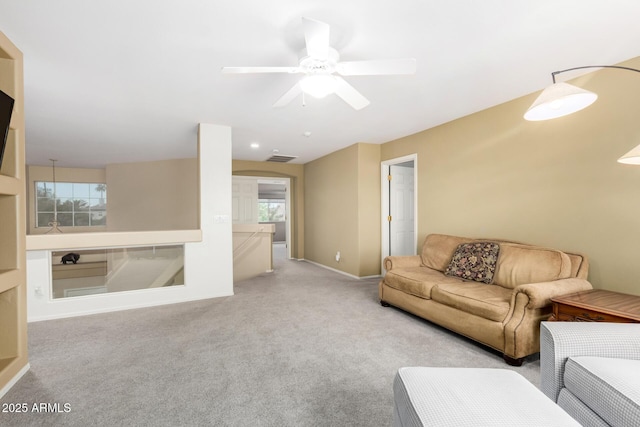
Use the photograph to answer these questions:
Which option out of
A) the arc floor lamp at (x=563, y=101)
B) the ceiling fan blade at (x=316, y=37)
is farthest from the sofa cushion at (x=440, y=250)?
the ceiling fan blade at (x=316, y=37)

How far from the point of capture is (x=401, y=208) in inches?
208

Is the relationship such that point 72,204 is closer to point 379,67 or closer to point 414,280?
point 414,280

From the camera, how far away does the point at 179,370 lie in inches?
84.2

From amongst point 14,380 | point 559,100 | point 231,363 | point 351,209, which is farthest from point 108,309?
point 559,100

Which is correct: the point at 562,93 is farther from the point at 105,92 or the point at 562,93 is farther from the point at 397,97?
the point at 105,92

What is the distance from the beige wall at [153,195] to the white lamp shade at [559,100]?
20.7 feet

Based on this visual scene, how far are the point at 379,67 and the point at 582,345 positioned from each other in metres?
1.91

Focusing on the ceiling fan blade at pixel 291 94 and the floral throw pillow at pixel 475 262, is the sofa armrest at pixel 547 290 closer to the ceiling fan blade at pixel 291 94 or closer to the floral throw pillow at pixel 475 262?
the floral throw pillow at pixel 475 262

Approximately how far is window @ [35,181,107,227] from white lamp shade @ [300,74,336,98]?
772cm

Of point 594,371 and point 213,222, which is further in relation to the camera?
point 213,222

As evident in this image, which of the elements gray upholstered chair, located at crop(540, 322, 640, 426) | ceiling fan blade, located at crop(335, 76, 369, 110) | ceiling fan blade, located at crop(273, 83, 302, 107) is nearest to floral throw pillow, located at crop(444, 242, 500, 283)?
gray upholstered chair, located at crop(540, 322, 640, 426)

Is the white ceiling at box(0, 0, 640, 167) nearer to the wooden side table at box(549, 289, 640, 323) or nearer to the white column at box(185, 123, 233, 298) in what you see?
the white column at box(185, 123, 233, 298)

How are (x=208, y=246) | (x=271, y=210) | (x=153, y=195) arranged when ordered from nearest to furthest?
1. (x=208, y=246)
2. (x=153, y=195)
3. (x=271, y=210)

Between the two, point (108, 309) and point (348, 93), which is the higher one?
point (348, 93)
